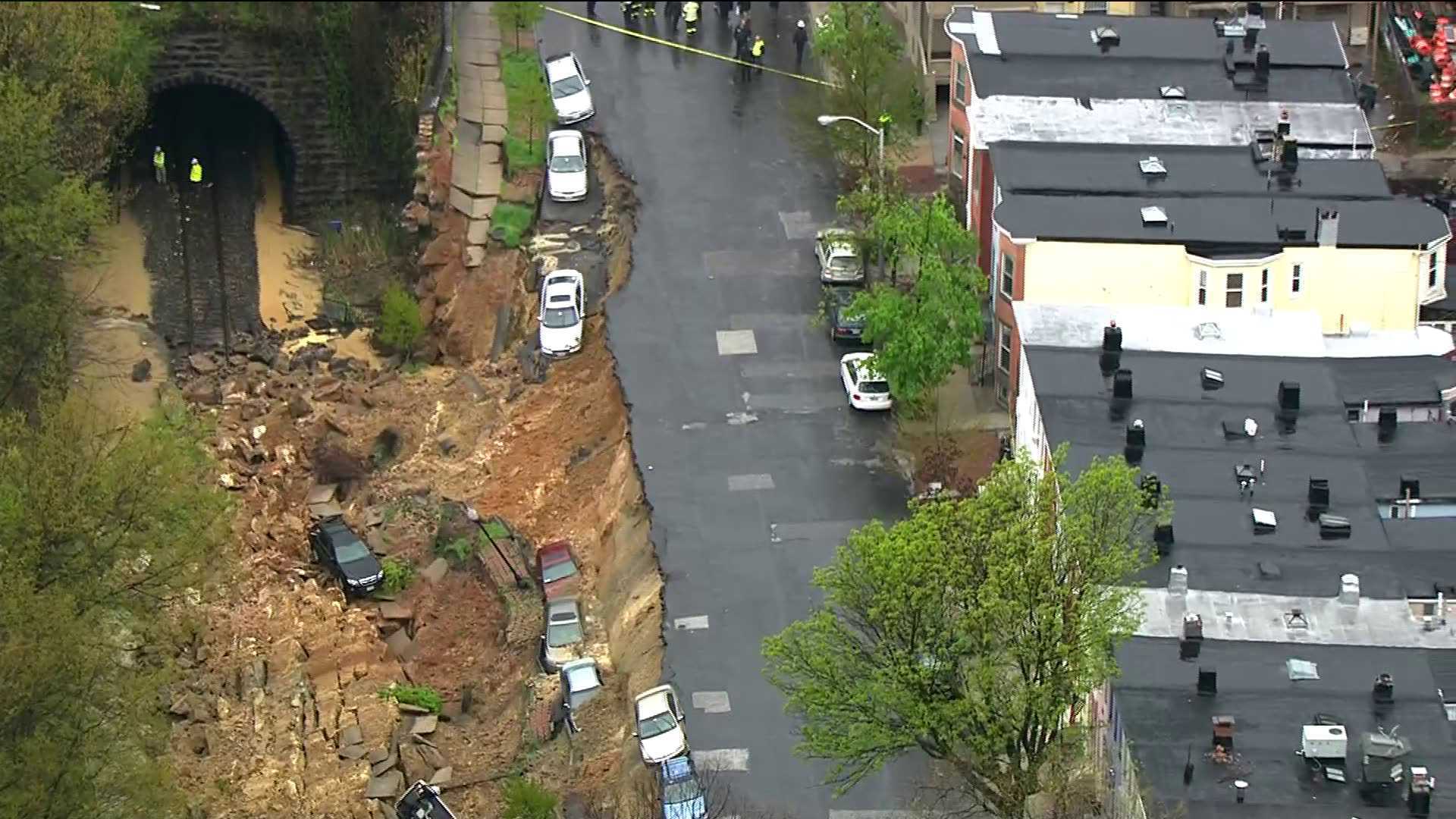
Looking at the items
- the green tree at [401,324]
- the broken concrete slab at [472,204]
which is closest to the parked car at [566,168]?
the broken concrete slab at [472,204]

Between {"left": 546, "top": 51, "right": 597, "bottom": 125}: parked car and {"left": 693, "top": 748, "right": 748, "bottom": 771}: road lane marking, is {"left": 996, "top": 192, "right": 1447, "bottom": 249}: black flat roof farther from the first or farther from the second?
{"left": 546, "top": 51, "right": 597, "bottom": 125}: parked car

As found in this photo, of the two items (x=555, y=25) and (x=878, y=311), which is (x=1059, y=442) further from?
(x=555, y=25)

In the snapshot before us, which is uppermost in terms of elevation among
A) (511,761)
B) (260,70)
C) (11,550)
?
(260,70)

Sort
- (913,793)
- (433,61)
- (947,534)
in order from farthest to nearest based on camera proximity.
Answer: (433,61) < (913,793) < (947,534)

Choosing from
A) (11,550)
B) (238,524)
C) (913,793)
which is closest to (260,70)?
(238,524)

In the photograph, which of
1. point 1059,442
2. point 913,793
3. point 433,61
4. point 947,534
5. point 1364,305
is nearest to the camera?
point 947,534

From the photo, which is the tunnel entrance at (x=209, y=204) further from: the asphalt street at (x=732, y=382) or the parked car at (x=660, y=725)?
the parked car at (x=660, y=725)

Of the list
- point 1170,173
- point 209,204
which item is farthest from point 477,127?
point 1170,173

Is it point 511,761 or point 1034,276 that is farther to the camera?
point 1034,276
